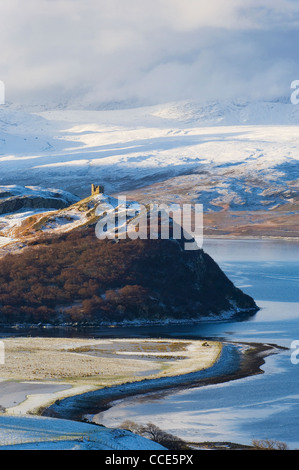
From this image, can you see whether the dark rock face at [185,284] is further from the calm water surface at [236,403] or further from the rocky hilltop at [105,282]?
the calm water surface at [236,403]

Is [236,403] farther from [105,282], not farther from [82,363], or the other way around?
[105,282]

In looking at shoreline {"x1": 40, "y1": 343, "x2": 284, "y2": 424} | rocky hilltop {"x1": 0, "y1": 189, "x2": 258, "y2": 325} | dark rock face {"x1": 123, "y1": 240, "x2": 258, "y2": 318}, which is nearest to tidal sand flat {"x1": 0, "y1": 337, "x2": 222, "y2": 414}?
shoreline {"x1": 40, "y1": 343, "x2": 284, "y2": 424}

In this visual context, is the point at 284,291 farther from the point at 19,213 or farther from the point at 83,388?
the point at 83,388

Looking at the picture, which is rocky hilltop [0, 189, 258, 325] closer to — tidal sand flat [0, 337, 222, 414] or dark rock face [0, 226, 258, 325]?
dark rock face [0, 226, 258, 325]

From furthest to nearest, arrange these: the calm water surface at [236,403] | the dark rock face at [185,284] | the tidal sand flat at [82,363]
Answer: the dark rock face at [185,284], the tidal sand flat at [82,363], the calm water surface at [236,403]

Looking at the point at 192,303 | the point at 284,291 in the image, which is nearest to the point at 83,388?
the point at 192,303

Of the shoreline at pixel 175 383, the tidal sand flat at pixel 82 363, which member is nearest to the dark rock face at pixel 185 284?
the tidal sand flat at pixel 82 363
